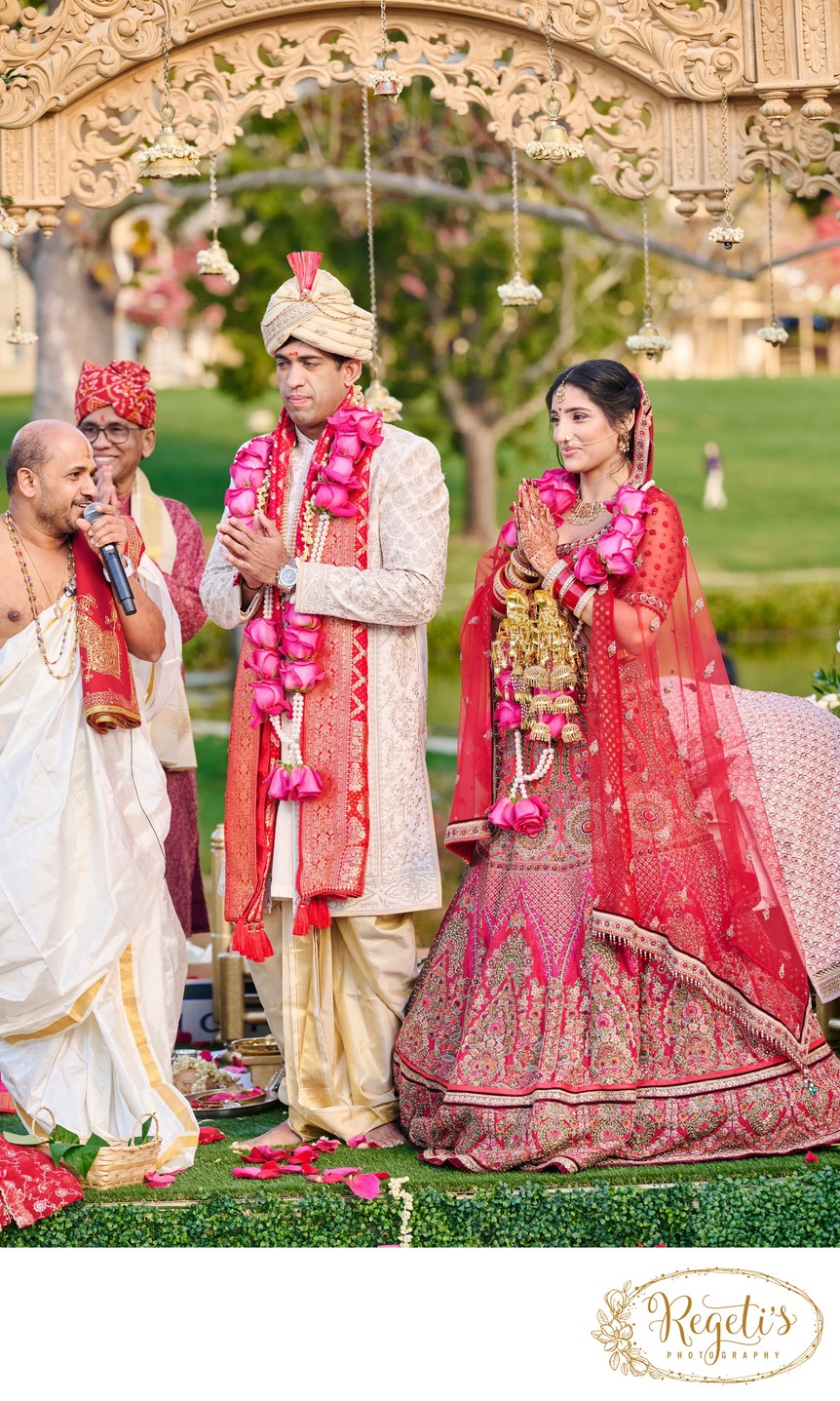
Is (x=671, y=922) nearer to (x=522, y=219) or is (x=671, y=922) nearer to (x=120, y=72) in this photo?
(x=120, y=72)

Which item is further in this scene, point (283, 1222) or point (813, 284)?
point (813, 284)

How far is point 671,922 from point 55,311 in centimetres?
712

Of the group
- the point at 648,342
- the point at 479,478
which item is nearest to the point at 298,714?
the point at 648,342

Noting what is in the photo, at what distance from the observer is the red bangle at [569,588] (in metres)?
4.62

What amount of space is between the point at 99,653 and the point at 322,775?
2.18 ft

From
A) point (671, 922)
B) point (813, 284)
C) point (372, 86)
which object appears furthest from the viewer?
point (813, 284)

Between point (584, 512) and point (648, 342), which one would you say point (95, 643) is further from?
point (648, 342)

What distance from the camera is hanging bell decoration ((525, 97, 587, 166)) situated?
514 centimetres

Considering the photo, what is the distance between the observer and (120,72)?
5.46 meters

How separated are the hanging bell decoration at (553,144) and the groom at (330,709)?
77 centimetres

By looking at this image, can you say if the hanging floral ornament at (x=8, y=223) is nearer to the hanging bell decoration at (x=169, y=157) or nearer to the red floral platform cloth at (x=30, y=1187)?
the hanging bell decoration at (x=169, y=157)

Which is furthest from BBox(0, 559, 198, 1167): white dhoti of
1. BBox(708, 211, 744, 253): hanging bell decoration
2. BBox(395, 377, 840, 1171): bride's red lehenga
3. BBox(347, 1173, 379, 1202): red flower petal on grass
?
BBox(708, 211, 744, 253): hanging bell decoration

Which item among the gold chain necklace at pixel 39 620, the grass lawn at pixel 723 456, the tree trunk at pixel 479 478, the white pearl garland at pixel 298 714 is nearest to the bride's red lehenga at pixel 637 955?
the white pearl garland at pixel 298 714
